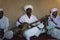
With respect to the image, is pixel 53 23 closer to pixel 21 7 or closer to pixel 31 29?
pixel 31 29

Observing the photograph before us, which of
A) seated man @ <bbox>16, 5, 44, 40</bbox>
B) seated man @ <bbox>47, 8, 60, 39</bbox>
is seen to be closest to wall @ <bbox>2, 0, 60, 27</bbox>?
seated man @ <bbox>16, 5, 44, 40</bbox>

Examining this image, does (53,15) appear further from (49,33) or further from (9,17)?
(9,17)

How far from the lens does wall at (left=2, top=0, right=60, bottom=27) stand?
6.49m

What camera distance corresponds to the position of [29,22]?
633 cm

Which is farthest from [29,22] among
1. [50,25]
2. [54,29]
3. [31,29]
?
[54,29]

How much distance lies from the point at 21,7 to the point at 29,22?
0.51m

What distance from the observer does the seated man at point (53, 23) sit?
6238 millimetres

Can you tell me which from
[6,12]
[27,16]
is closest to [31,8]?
[27,16]

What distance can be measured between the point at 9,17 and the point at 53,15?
1057mm

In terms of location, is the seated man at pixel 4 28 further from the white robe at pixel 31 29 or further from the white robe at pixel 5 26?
the white robe at pixel 31 29

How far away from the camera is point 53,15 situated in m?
6.44

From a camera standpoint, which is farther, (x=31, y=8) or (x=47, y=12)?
(x=47, y=12)

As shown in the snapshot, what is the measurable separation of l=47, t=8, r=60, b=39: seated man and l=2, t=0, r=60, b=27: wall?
16.0 inches

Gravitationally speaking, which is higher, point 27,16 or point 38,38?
point 27,16
